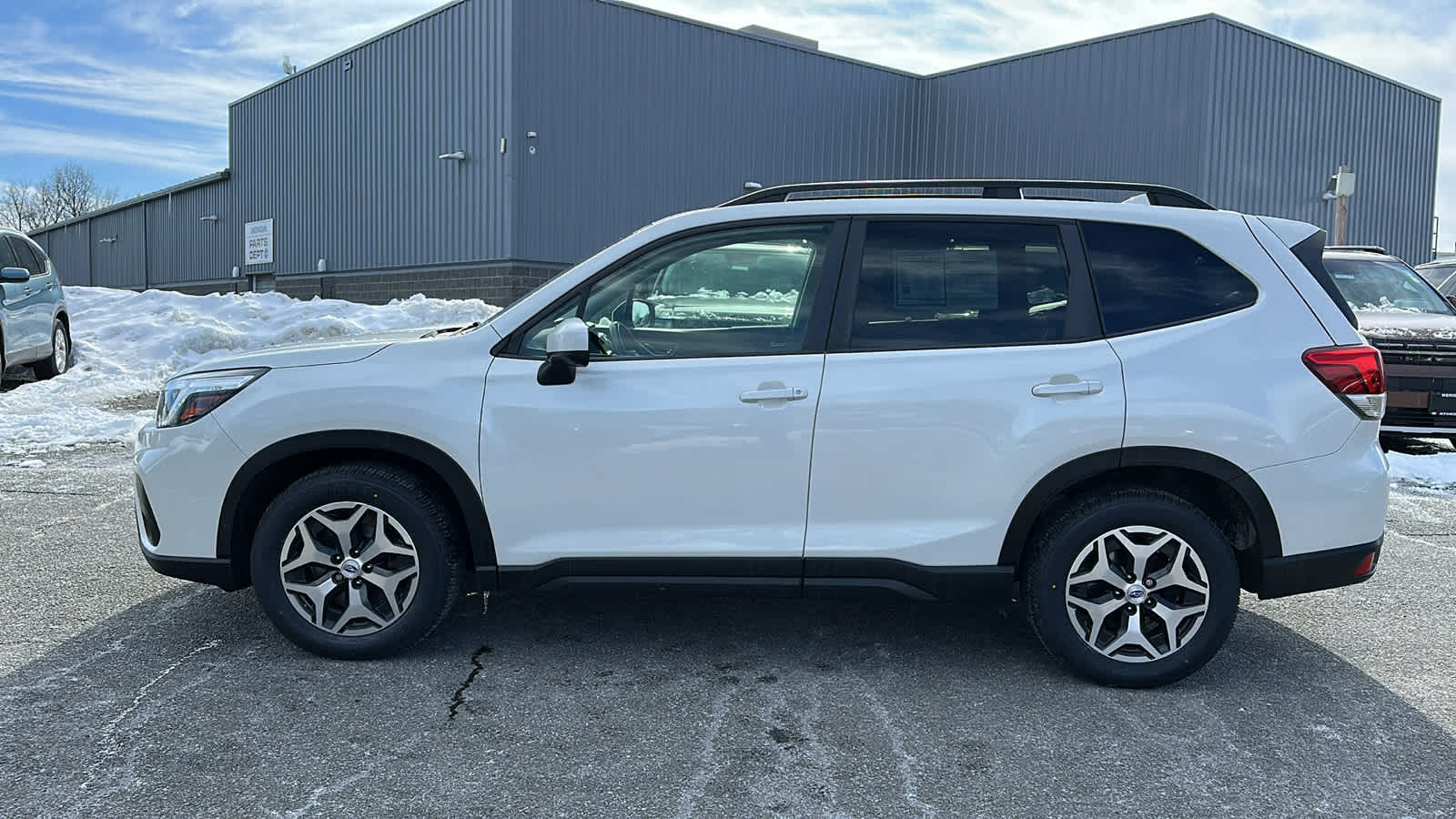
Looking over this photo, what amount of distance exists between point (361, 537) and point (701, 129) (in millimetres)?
20137

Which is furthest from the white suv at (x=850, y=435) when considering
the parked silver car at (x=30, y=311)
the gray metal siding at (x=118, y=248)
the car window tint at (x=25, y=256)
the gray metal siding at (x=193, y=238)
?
the gray metal siding at (x=118, y=248)

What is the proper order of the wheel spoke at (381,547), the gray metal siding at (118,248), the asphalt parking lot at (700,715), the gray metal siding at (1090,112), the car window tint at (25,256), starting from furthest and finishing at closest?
the gray metal siding at (118,248) < the gray metal siding at (1090,112) < the car window tint at (25,256) < the wheel spoke at (381,547) < the asphalt parking lot at (700,715)

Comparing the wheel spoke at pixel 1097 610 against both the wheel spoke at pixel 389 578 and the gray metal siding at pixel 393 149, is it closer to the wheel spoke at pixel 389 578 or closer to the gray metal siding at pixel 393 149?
the wheel spoke at pixel 389 578

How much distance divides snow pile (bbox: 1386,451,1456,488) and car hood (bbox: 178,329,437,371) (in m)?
7.74

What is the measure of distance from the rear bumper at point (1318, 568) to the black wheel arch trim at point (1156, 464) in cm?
6

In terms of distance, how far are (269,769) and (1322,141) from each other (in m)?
27.6

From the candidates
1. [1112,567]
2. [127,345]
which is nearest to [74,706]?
[1112,567]

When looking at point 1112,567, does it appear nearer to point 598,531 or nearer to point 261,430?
point 598,531

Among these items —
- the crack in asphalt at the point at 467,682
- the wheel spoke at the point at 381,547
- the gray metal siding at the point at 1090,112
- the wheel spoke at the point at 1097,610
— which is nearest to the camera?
the crack in asphalt at the point at 467,682

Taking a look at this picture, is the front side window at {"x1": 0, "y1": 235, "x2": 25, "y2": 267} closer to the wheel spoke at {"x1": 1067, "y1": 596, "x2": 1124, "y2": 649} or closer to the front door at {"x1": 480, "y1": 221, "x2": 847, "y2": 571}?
the front door at {"x1": 480, "y1": 221, "x2": 847, "y2": 571}

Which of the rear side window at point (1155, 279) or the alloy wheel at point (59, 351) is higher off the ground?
the rear side window at point (1155, 279)

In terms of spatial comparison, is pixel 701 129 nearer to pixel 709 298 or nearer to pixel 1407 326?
pixel 1407 326

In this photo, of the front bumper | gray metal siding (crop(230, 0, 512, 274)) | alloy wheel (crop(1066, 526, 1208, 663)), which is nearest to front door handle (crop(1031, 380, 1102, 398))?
alloy wheel (crop(1066, 526, 1208, 663))

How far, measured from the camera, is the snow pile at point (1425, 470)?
8.38 meters
